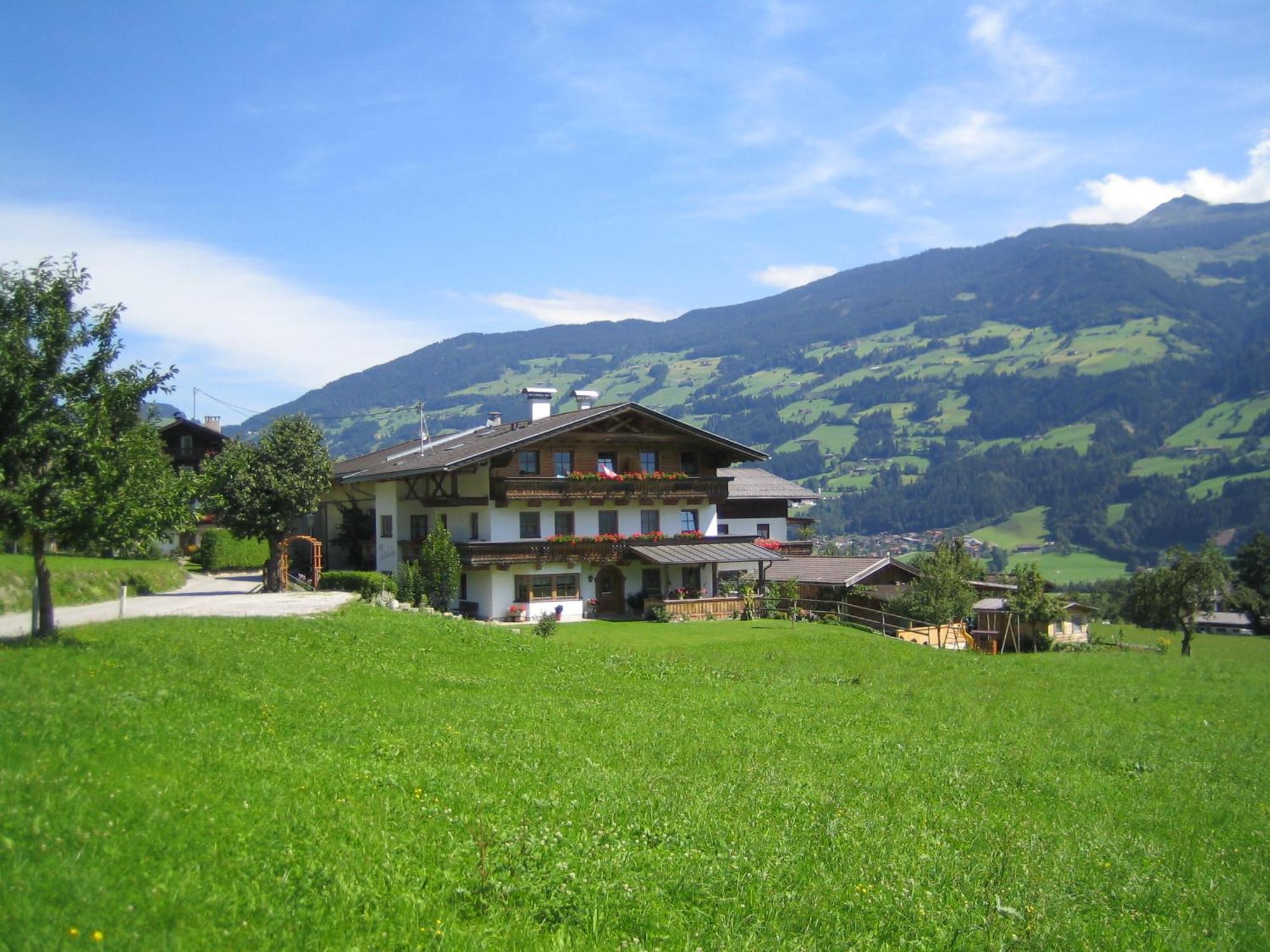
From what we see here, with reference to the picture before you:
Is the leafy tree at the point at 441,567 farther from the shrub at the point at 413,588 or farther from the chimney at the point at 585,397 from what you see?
the chimney at the point at 585,397

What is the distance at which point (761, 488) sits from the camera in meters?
62.0

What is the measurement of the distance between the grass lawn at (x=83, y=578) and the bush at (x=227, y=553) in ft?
20.9

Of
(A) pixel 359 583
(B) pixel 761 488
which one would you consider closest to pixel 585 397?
(B) pixel 761 488

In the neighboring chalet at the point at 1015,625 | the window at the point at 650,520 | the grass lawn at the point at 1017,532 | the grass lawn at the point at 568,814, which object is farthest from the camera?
the grass lawn at the point at 1017,532

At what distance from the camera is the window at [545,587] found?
4234 centimetres

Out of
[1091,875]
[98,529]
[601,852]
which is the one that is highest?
[98,529]

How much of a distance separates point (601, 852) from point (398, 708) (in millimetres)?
7009

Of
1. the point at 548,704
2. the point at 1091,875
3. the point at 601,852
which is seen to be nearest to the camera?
the point at 601,852

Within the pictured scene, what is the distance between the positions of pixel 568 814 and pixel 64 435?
506 inches

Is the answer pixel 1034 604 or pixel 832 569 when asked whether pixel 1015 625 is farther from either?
pixel 832 569

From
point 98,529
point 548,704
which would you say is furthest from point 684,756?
point 98,529

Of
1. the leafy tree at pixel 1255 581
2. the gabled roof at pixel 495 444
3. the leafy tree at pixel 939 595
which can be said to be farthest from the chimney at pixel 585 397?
the leafy tree at pixel 1255 581

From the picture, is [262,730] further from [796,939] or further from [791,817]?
[796,939]

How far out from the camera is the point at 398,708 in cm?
1545
